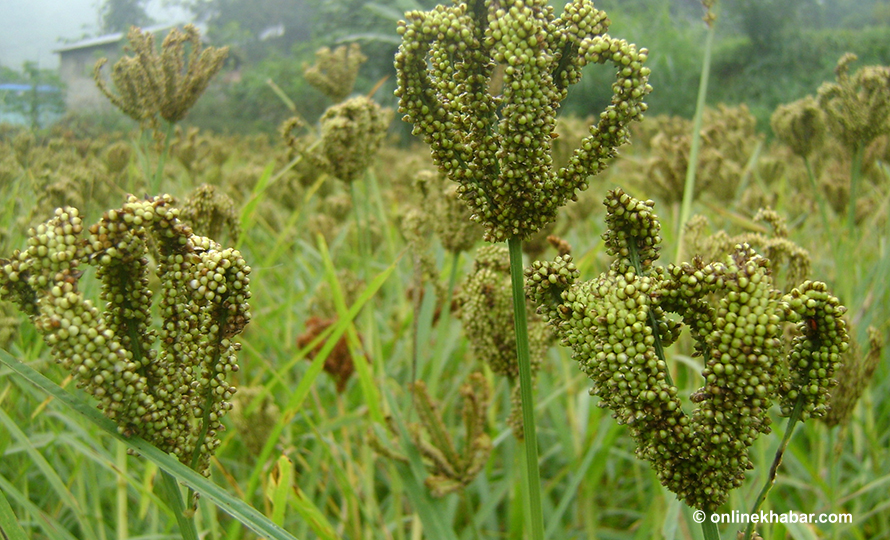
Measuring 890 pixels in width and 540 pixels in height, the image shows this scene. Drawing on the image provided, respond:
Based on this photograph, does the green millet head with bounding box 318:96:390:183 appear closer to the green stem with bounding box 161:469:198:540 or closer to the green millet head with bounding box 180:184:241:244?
the green millet head with bounding box 180:184:241:244

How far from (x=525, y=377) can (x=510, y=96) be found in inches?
14.8

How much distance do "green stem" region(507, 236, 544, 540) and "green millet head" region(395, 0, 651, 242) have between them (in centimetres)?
4

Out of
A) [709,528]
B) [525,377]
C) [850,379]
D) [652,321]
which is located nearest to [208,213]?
[525,377]

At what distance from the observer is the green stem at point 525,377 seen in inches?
31.8

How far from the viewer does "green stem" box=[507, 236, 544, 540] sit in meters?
0.81

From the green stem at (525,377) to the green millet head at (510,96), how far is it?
0.04 meters

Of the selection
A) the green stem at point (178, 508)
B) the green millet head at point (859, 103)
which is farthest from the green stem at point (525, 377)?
the green millet head at point (859, 103)

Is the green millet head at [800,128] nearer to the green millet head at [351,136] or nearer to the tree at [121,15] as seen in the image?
the green millet head at [351,136]

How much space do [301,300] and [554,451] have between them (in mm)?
1859

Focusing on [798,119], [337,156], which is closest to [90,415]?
[337,156]

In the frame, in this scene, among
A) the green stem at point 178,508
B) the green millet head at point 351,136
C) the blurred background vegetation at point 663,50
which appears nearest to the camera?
the green stem at point 178,508

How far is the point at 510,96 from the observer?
2.45 feet

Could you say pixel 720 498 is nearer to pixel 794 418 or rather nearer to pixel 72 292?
pixel 794 418

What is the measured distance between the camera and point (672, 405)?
26.8 inches
